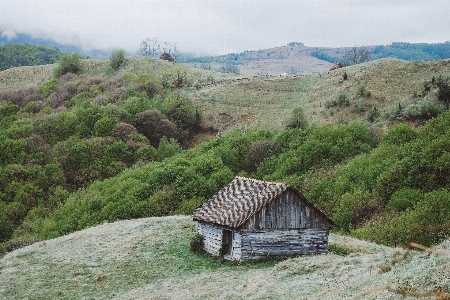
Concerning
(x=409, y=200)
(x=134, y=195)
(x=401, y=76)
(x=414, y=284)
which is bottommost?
(x=134, y=195)

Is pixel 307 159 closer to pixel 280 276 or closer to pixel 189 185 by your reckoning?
pixel 189 185

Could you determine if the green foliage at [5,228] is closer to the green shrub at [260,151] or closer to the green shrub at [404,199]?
the green shrub at [260,151]

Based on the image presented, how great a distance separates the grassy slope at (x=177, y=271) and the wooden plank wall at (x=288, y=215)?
280 centimetres

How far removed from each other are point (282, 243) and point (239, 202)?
4.53 metres

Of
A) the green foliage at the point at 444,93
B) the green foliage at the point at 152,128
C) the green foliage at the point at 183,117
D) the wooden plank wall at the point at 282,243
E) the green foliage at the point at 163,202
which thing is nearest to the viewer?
the wooden plank wall at the point at 282,243

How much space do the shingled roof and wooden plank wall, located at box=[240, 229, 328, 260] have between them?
1516 millimetres

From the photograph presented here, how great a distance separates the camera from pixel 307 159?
2724 inches

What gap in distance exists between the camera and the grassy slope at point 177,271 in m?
18.6

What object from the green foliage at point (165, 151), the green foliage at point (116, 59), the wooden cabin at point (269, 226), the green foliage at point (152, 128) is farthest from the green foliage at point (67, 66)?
the wooden cabin at point (269, 226)

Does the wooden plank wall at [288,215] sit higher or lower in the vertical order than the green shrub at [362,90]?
lower

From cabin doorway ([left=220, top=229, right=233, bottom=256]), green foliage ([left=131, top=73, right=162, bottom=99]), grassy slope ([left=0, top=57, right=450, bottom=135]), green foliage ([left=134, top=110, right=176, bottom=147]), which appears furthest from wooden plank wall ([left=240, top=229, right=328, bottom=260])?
green foliage ([left=131, top=73, right=162, bottom=99])

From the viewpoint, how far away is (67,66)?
137m

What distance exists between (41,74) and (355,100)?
104m

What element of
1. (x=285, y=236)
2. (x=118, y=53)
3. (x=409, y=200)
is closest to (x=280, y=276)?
(x=285, y=236)
